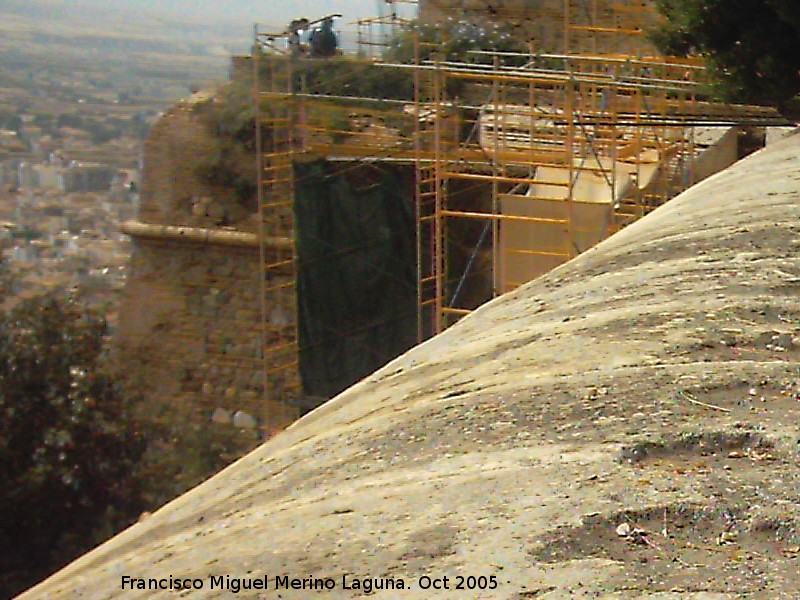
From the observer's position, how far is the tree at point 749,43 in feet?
14.0

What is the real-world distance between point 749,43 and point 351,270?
398cm

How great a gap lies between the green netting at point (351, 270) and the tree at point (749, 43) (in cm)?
348

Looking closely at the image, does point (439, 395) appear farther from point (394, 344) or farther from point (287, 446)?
point (394, 344)

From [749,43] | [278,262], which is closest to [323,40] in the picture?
[278,262]

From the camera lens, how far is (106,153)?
398 inches

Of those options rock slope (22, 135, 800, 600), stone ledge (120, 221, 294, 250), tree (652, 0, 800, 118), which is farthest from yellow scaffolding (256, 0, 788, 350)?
rock slope (22, 135, 800, 600)

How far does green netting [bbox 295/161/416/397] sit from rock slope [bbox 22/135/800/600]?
19.9 feet

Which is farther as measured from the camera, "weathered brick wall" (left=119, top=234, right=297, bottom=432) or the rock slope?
"weathered brick wall" (left=119, top=234, right=297, bottom=432)

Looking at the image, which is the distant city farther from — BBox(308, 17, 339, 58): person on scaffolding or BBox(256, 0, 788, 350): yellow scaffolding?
BBox(256, 0, 788, 350): yellow scaffolding

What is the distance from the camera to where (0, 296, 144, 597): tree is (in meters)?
7.03

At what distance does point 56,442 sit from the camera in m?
7.36

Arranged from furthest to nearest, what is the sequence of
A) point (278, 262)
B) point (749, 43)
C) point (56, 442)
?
point (278, 262) < point (56, 442) < point (749, 43)

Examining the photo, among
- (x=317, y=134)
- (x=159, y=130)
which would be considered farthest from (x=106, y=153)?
(x=317, y=134)

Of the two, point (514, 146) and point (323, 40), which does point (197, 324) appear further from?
point (514, 146)
